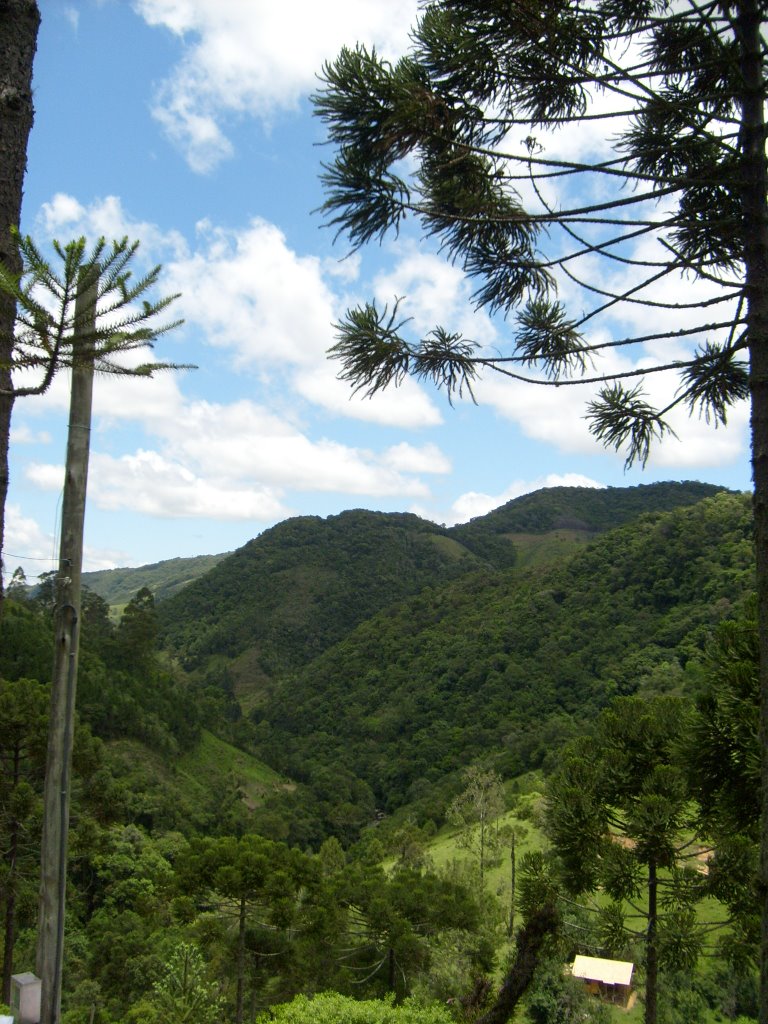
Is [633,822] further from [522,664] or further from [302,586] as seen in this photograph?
[302,586]

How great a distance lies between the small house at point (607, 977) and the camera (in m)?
18.0

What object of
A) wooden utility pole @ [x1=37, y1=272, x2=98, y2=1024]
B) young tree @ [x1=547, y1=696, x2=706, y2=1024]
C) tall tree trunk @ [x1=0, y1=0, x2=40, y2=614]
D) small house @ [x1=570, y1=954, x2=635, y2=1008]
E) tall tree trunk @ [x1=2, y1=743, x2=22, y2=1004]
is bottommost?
small house @ [x1=570, y1=954, x2=635, y2=1008]

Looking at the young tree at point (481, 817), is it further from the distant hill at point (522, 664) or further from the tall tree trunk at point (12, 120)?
the tall tree trunk at point (12, 120)

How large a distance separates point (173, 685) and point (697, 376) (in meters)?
56.1

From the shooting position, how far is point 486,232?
436 centimetres

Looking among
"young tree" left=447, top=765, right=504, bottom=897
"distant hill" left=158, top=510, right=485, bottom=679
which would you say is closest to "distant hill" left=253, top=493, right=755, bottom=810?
"young tree" left=447, top=765, right=504, bottom=897

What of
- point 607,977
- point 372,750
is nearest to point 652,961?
point 607,977

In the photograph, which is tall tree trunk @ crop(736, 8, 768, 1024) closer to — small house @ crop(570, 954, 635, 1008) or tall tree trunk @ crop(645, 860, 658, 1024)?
tall tree trunk @ crop(645, 860, 658, 1024)

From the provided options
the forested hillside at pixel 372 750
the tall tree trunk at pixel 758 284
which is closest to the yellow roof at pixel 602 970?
the forested hillside at pixel 372 750

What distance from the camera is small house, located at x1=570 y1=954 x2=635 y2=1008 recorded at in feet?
58.9

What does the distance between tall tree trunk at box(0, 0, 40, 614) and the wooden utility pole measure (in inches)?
38.5

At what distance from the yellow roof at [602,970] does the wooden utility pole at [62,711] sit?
17214 mm

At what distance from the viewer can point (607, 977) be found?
17969 millimetres

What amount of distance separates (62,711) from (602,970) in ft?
62.6
